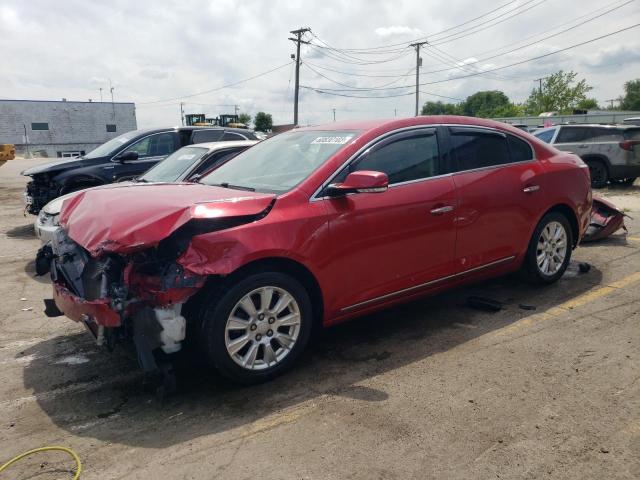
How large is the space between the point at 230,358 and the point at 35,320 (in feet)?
8.68

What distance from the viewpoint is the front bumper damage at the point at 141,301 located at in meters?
3.13

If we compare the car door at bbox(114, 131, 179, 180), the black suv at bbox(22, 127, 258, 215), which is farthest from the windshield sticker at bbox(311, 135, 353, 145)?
the car door at bbox(114, 131, 179, 180)

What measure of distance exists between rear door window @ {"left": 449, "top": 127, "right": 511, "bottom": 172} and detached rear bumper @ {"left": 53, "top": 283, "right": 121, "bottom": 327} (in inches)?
115

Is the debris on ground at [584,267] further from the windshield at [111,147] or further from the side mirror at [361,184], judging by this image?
the windshield at [111,147]

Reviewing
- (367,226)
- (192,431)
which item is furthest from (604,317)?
(192,431)

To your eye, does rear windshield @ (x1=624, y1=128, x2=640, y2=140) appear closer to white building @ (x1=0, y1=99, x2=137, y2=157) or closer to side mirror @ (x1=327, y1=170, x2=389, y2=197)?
side mirror @ (x1=327, y1=170, x2=389, y2=197)

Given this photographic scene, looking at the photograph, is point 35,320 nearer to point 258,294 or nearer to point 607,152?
point 258,294

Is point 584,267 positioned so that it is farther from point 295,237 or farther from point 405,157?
point 295,237

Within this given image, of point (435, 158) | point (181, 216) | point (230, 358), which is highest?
point (435, 158)

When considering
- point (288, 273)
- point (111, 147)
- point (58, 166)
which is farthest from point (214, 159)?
point (288, 273)

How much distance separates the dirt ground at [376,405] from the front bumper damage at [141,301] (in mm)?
438

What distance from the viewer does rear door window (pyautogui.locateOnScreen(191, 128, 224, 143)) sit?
9742 mm

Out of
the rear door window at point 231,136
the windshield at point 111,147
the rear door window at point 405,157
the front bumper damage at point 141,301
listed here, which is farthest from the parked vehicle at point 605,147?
the front bumper damage at point 141,301

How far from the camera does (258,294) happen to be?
3354 millimetres
